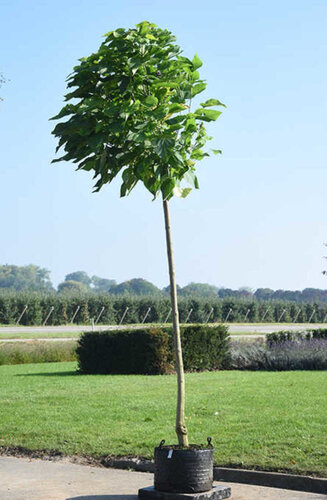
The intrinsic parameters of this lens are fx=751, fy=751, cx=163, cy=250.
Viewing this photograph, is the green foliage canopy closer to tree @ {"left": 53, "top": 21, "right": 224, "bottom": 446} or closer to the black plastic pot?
tree @ {"left": 53, "top": 21, "right": 224, "bottom": 446}

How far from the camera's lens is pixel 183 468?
665cm

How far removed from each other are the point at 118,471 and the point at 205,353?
1083cm

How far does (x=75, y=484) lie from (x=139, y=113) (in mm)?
3867

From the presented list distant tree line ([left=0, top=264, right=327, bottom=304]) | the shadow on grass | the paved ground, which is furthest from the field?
distant tree line ([left=0, top=264, right=327, bottom=304])

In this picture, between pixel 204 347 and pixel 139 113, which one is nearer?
pixel 139 113

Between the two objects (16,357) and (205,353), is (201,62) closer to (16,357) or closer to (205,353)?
(205,353)

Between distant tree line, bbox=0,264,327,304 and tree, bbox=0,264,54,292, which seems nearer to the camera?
distant tree line, bbox=0,264,327,304

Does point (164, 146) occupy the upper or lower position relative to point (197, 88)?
lower

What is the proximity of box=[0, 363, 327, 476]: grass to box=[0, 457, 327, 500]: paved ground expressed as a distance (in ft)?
1.64

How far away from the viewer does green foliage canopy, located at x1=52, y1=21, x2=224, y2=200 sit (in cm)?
651

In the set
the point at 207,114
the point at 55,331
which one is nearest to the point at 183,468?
the point at 207,114

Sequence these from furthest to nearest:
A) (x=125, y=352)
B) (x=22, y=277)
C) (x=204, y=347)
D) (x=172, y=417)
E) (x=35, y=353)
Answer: (x=22, y=277) → (x=35, y=353) → (x=204, y=347) → (x=125, y=352) → (x=172, y=417)

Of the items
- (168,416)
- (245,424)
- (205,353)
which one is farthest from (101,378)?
(245,424)

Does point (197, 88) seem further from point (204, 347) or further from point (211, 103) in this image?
point (204, 347)
